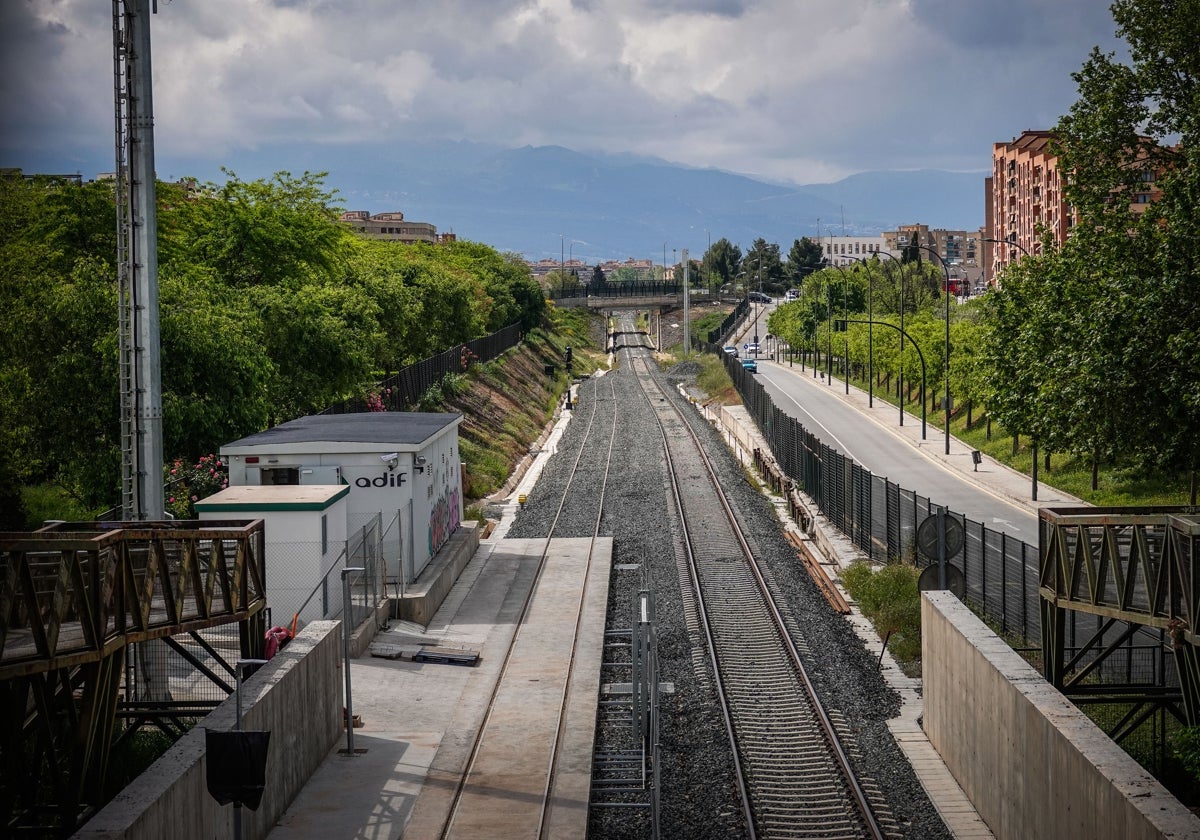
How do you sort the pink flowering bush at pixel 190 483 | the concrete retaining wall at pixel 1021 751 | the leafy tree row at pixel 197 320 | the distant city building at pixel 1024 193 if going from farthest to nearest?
the distant city building at pixel 1024 193 < the pink flowering bush at pixel 190 483 < the leafy tree row at pixel 197 320 < the concrete retaining wall at pixel 1021 751

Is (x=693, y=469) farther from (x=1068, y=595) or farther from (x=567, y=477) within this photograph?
(x=1068, y=595)

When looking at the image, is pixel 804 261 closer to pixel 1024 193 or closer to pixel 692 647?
pixel 1024 193

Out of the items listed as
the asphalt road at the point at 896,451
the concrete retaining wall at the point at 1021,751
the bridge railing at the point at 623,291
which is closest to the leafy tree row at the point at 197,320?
the concrete retaining wall at the point at 1021,751

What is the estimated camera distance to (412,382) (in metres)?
47.0

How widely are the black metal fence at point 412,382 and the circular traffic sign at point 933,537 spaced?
65.9ft

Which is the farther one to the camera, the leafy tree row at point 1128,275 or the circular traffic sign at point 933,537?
the leafy tree row at point 1128,275

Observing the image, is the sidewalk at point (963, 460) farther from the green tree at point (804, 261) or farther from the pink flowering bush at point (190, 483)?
the green tree at point (804, 261)

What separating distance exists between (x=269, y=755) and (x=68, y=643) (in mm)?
2285

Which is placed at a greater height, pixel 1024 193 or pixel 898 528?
pixel 1024 193

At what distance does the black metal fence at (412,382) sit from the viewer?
38844 mm

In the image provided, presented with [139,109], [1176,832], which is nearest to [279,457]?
[139,109]

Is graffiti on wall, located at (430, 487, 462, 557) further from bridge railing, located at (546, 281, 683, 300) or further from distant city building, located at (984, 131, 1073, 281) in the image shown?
bridge railing, located at (546, 281, 683, 300)

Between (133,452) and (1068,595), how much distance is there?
39.9 feet

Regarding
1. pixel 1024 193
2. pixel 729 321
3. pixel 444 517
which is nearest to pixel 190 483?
pixel 444 517
